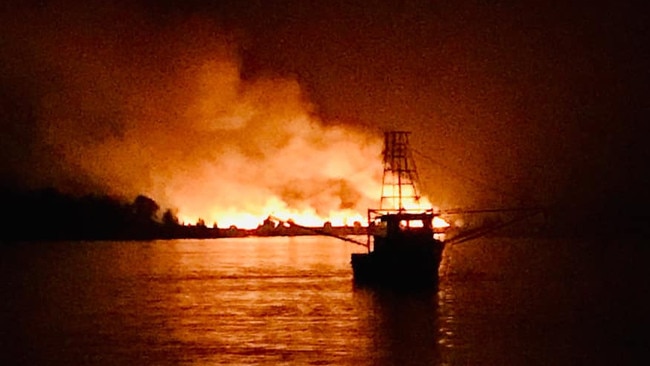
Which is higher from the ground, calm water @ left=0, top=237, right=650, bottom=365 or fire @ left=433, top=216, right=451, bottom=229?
fire @ left=433, top=216, right=451, bottom=229

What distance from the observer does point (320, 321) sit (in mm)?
48688

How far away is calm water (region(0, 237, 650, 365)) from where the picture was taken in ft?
126

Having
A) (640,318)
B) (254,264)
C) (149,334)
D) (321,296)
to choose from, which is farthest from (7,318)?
(254,264)

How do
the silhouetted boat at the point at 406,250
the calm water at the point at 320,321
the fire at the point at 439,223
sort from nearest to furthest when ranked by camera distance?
the calm water at the point at 320,321, the silhouetted boat at the point at 406,250, the fire at the point at 439,223

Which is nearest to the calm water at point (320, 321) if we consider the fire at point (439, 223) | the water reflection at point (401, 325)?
the water reflection at point (401, 325)

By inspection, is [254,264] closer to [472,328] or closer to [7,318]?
[7,318]

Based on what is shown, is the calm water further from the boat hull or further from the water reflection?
the boat hull

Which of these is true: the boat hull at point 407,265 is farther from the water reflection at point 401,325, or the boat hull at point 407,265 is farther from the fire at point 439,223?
the fire at point 439,223

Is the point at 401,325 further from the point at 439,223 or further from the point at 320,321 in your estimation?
the point at 439,223

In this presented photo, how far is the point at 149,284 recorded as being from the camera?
75.1 metres

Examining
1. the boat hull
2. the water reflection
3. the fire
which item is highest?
the fire

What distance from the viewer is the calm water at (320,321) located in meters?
38.5

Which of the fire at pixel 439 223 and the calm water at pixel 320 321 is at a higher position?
the fire at pixel 439 223

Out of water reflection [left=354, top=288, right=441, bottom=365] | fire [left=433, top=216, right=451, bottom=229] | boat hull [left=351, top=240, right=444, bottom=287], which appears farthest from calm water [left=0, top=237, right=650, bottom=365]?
fire [left=433, top=216, right=451, bottom=229]
